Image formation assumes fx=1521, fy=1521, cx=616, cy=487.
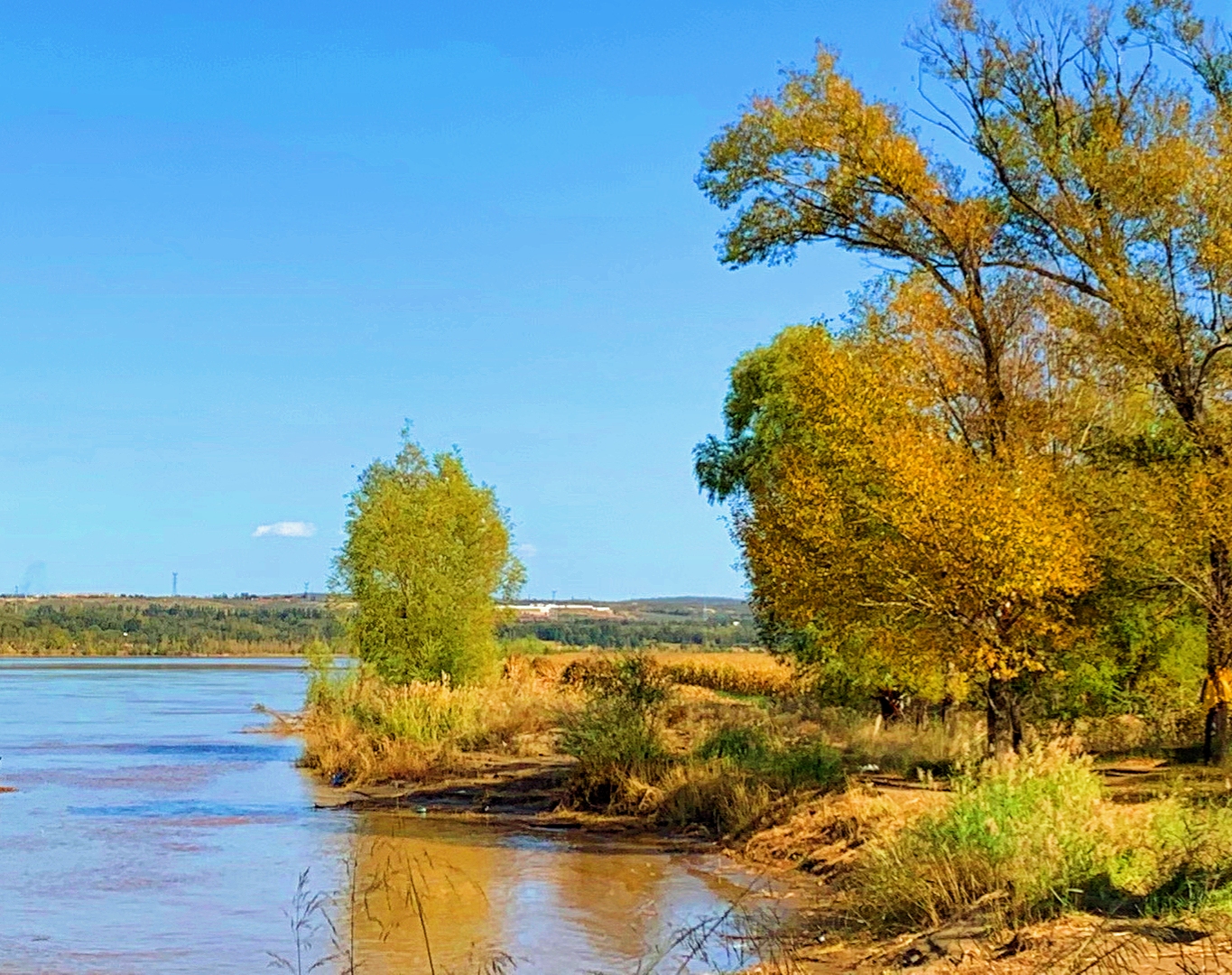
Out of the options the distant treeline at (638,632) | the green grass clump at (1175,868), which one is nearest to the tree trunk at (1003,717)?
the green grass clump at (1175,868)

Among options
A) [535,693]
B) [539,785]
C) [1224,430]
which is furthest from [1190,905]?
[535,693]

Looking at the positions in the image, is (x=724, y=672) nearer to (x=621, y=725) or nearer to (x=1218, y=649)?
(x=621, y=725)

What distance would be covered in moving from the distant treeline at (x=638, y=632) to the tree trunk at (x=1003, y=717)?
344ft

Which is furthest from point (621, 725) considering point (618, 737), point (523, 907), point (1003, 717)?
point (523, 907)

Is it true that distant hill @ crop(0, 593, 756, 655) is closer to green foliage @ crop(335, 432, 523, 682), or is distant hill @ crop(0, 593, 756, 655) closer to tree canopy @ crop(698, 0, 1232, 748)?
green foliage @ crop(335, 432, 523, 682)

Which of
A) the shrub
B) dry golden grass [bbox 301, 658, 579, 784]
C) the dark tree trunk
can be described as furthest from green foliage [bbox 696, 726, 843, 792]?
the dark tree trunk

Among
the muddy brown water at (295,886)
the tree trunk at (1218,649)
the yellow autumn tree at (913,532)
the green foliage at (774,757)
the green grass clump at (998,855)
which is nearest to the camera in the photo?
the green grass clump at (998,855)

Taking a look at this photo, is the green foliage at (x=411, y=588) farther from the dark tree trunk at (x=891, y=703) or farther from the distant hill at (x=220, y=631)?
the distant hill at (x=220, y=631)

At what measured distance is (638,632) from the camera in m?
156

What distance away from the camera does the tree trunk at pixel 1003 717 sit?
71.7 feet

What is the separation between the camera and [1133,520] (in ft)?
70.1

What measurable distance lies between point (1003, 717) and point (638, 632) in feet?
440

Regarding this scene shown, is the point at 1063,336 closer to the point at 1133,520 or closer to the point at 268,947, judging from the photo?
the point at 1133,520

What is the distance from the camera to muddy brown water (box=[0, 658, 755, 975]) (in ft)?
47.2
